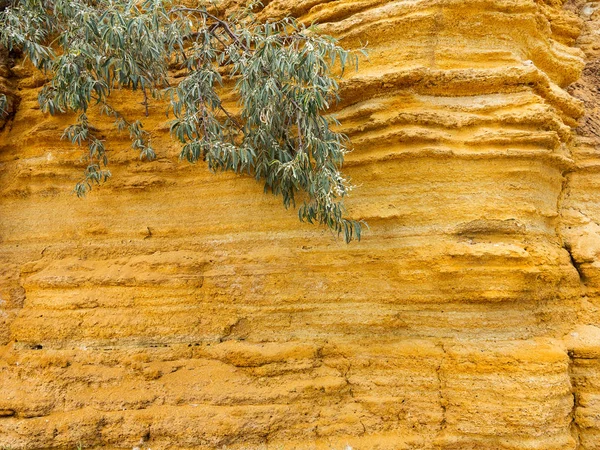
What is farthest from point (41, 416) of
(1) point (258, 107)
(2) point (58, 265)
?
(1) point (258, 107)

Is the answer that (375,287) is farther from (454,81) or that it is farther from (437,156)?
(454,81)

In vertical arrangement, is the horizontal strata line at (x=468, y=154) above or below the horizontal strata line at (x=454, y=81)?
below

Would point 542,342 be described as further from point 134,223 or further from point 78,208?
point 78,208

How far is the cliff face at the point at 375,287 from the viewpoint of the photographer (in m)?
4.93

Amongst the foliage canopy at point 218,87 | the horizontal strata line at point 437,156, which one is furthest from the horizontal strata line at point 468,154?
the foliage canopy at point 218,87

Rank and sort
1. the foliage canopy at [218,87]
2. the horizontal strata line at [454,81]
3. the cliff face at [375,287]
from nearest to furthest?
1. the foliage canopy at [218,87]
2. the cliff face at [375,287]
3. the horizontal strata line at [454,81]

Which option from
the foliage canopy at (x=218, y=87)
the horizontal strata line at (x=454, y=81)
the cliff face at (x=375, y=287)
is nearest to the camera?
the foliage canopy at (x=218, y=87)

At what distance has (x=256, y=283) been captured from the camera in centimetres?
551

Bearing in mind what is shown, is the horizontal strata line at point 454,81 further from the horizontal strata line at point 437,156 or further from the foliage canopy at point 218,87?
the horizontal strata line at point 437,156

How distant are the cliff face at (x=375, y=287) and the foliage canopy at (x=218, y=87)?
1.57 ft

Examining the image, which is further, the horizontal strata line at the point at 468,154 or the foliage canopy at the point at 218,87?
the horizontal strata line at the point at 468,154

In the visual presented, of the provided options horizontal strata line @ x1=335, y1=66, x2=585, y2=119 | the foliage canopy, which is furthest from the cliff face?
the foliage canopy

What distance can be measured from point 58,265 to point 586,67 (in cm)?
714

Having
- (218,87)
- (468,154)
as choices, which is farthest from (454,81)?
(218,87)
